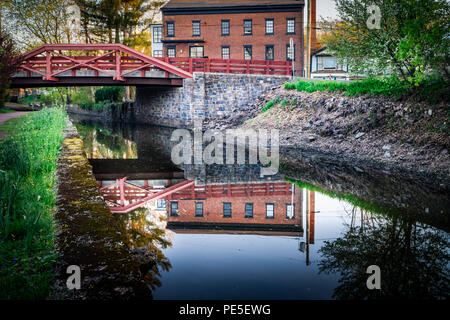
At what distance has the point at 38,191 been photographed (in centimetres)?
424

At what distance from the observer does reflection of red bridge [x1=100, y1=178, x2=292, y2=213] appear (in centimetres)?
689

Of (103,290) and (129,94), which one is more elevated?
(129,94)

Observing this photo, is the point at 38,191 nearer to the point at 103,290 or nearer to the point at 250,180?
the point at 103,290

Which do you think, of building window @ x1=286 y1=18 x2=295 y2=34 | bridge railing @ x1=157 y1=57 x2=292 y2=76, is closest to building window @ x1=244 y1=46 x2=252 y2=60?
building window @ x1=286 y1=18 x2=295 y2=34

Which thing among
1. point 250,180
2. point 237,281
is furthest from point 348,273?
point 250,180

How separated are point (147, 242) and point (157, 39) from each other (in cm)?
3902

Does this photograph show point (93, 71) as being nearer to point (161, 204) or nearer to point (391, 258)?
point (161, 204)

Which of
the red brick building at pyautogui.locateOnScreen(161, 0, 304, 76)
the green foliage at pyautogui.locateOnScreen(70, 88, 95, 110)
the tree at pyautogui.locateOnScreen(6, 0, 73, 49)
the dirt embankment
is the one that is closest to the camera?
the dirt embankment

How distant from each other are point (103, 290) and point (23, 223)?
52.0 inches

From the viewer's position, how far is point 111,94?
115 feet

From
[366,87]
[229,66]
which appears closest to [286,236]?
[366,87]

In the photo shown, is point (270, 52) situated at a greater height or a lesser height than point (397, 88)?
greater

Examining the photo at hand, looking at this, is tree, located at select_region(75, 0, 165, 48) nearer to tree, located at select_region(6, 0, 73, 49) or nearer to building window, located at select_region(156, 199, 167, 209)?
tree, located at select_region(6, 0, 73, 49)

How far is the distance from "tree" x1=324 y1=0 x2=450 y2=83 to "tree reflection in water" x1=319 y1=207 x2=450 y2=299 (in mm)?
5880
